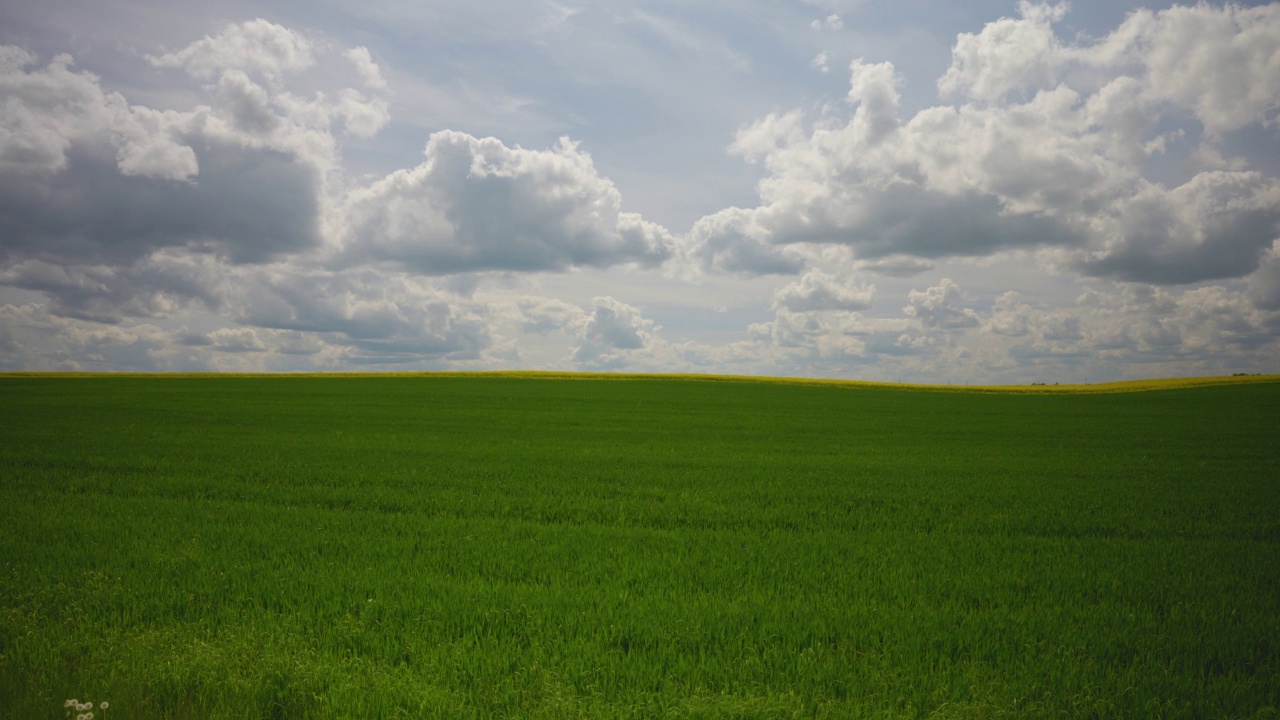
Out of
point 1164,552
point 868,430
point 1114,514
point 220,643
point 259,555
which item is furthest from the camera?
point 868,430

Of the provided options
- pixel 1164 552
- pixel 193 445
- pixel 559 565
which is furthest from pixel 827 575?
pixel 193 445

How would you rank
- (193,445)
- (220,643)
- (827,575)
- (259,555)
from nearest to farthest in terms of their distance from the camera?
1. (220,643)
2. (827,575)
3. (259,555)
4. (193,445)

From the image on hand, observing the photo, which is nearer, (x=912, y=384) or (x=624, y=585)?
(x=624, y=585)

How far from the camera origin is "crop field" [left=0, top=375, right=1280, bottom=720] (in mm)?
5355

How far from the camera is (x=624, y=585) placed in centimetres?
778

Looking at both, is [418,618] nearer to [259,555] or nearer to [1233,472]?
[259,555]

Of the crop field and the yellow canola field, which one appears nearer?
→ the crop field

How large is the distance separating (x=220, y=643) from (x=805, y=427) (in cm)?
2582

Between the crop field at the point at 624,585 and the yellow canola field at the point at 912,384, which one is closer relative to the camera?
the crop field at the point at 624,585

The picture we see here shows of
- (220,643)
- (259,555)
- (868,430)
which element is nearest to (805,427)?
(868,430)

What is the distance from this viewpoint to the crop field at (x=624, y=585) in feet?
17.6

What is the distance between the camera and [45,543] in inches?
364

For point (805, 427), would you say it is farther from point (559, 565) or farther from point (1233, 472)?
point (559, 565)

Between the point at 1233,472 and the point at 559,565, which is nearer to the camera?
the point at 559,565
